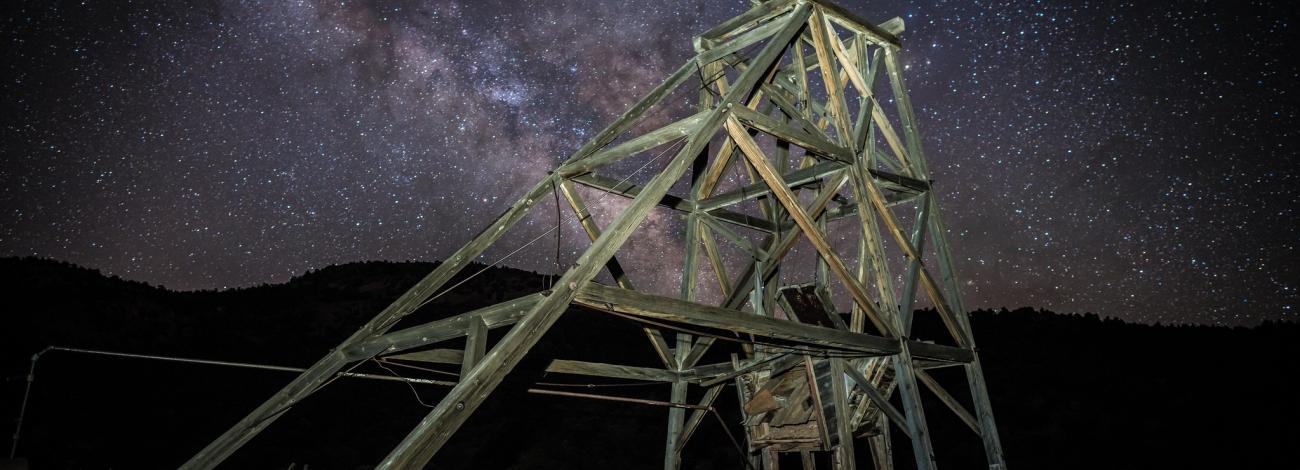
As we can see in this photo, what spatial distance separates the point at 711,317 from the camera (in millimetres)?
4730

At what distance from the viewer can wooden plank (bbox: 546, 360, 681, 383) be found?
6254 mm

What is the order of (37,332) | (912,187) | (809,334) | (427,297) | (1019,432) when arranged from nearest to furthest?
(809,334) → (427,297) → (912,187) → (1019,432) → (37,332)

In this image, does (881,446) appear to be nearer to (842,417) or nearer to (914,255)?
(842,417)

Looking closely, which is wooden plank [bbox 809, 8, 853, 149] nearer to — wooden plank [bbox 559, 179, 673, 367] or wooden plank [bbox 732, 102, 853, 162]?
wooden plank [bbox 732, 102, 853, 162]

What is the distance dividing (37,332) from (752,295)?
21290mm

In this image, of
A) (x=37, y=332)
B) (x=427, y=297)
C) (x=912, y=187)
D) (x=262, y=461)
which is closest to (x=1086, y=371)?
(x=912, y=187)

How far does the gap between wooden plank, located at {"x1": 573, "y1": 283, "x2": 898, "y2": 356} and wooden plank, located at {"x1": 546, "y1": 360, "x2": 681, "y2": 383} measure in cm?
175

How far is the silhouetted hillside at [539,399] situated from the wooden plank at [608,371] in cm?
989

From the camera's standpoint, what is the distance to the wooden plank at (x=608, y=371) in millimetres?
→ 6254

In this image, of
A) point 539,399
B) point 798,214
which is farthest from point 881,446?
point 539,399

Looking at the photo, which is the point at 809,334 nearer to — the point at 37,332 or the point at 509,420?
the point at 509,420

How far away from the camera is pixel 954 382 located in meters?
20.5

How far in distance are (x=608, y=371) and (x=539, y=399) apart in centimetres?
1446

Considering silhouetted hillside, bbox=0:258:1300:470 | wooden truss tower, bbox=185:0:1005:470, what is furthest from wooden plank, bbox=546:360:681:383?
silhouetted hillside, bbox=0:258:1300:470
